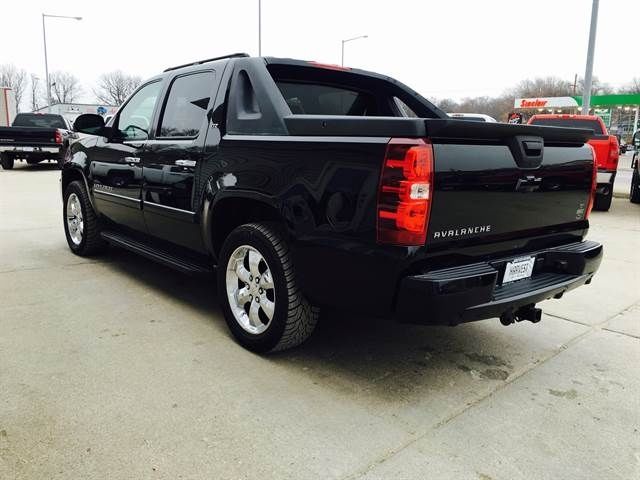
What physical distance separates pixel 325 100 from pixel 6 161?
16.7 m

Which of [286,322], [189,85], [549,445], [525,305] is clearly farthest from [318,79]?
[549,445]

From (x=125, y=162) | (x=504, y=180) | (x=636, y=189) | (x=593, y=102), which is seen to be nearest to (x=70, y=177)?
(x=125, y=162)

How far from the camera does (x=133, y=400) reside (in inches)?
106

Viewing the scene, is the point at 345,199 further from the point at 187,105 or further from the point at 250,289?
the point at 187,105

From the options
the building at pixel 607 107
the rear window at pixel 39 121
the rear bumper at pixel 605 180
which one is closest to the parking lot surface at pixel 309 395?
the rear bumper at pixel 605 180

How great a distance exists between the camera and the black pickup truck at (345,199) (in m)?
2.44

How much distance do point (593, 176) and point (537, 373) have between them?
129 cm

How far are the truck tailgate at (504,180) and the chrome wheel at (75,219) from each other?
170 inches

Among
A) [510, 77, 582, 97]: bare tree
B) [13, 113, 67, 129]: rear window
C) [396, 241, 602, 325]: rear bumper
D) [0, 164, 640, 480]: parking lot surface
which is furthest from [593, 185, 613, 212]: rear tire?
[510, 77, 582, 97]: bare tree

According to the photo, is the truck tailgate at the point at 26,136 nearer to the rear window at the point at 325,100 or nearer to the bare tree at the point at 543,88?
the rear window at the point at 325,100

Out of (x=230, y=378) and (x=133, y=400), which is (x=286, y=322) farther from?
(x=133, y=400)

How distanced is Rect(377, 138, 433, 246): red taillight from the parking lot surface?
36.4 inches

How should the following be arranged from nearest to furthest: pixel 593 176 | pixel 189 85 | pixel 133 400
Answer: pixel 133 400, pixel 593 176, pixel 189 85

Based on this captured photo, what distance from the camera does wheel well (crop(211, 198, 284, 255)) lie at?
3.25 metres
